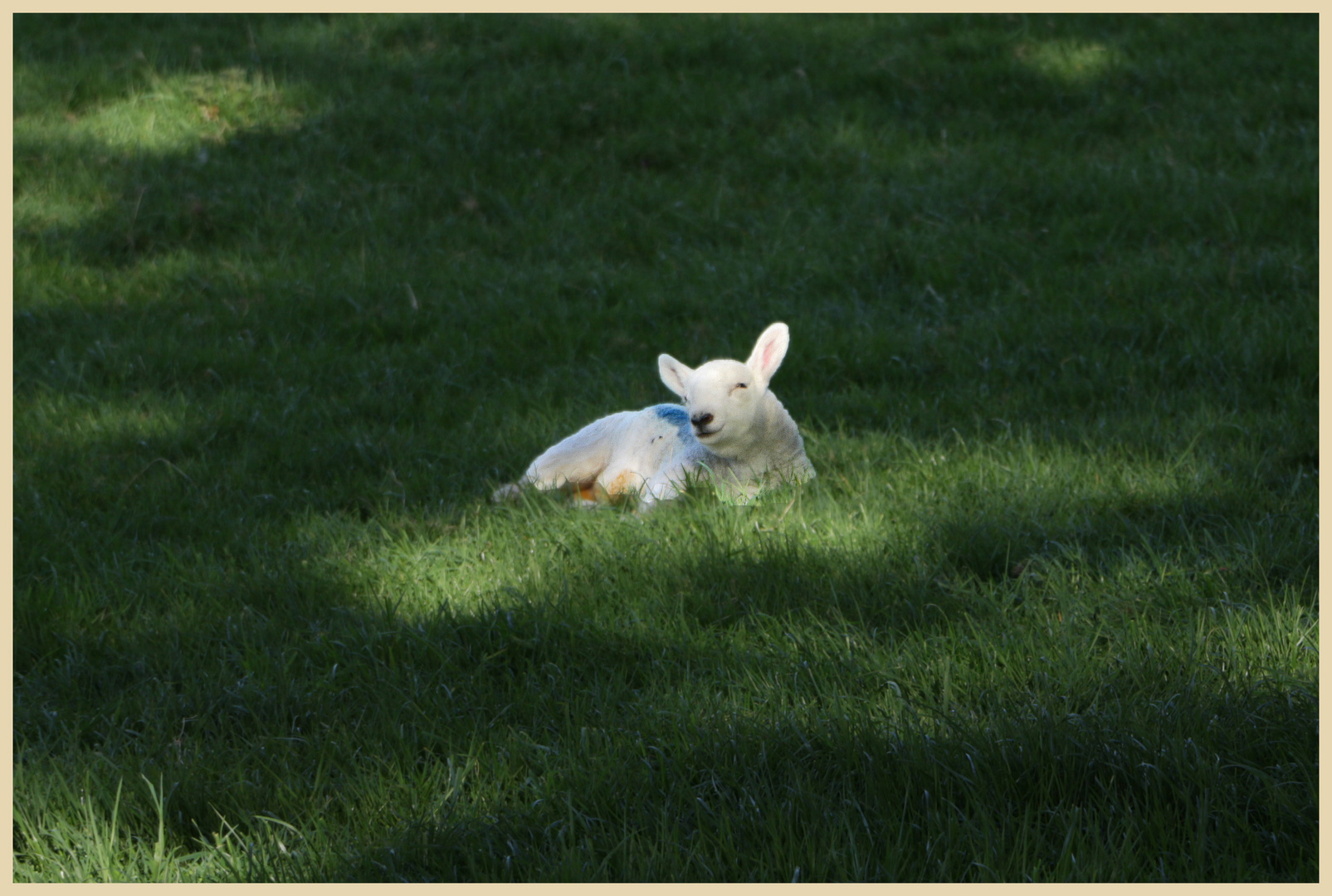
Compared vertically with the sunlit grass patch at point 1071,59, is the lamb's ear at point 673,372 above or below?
below

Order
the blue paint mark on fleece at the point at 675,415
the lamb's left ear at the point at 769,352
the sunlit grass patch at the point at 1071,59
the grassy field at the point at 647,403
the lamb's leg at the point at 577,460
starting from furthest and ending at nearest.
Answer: the sunlit grass patch at the point at 1071,59 < the lamb's leg at the point at 577,460 < the blue paint mark on fleece at the point at 675,415 < the lamb's left ear at the point at 769,352 < the grassy field at the point at 647,403

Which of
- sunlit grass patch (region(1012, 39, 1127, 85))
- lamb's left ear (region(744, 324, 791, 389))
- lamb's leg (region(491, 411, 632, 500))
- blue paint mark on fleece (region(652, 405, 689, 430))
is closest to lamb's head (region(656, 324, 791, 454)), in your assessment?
lamb's left ear (region(744, 324, 791, 389))

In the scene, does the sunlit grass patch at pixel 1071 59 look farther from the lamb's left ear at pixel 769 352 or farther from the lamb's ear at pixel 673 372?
the lamb's ear at pixel 673 372

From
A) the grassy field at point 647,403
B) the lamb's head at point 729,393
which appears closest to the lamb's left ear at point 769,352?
the lamb's head at point 729,393

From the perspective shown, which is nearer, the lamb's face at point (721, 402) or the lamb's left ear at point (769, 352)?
the lamb's face at point (721, 402)

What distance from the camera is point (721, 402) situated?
13.4ft

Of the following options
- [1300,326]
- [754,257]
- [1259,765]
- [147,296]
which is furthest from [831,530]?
[147,296]

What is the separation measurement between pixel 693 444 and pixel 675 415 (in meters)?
0.21

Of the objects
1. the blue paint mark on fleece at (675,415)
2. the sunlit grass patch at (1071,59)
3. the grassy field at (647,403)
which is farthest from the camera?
the sunlit grass patch at (1071,59)

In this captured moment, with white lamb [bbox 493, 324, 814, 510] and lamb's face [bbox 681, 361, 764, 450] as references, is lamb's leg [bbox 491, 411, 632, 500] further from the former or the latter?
lamb's face [bbox 681, 361, 764, 450]

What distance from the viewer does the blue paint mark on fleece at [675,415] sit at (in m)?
4.51

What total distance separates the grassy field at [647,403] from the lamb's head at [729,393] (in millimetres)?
305

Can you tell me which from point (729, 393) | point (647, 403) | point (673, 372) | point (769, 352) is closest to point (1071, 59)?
point (647, 403)

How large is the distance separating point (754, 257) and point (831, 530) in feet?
11.9
